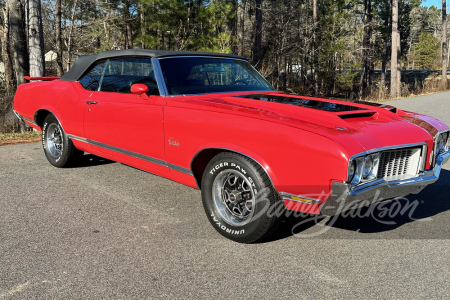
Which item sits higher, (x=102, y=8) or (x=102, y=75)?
(x=102, y=8)

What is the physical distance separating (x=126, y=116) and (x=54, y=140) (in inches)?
75.8

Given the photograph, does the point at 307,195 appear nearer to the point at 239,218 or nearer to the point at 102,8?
the point at 239,218

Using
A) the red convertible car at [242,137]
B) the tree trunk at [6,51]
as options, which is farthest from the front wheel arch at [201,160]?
the tree trunk at [6,51]

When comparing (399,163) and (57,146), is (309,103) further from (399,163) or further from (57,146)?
(57,146)

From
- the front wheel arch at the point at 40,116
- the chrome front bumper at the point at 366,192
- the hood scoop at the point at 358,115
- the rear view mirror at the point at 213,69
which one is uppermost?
the rear view mirror at the point at 213,69

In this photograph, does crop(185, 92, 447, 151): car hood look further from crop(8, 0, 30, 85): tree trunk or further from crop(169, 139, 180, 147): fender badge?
crop(8, 0, 30, 85): tree trunk

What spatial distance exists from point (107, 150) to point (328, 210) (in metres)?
2.66

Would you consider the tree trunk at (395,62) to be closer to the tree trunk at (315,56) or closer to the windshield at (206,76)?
the tree trunk at (315,56)

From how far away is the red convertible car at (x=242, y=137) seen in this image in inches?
109

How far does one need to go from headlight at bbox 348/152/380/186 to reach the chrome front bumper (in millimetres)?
49

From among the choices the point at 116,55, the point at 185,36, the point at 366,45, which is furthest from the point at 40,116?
the point at 366,45

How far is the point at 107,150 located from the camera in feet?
14.6

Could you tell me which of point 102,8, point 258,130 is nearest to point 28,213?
point 258,130

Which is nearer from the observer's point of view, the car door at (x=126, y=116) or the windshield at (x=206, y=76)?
the car door at (x=126, y=116)
